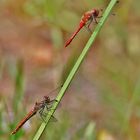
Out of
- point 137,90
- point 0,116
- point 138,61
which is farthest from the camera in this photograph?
point 138,61

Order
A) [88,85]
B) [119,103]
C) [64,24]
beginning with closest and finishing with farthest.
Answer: [119,103] → [64,24] → [88,85]

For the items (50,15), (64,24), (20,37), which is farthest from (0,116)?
(20,37)

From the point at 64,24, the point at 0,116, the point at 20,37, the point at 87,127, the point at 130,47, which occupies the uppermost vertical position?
the point at 20,37

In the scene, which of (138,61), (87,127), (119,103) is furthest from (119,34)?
(87,127)

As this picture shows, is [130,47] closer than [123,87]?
No

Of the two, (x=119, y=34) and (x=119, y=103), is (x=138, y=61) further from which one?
(x=119, y=103)

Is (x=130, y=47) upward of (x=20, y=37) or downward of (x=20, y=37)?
downward

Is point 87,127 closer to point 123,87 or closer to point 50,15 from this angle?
point 50,15
